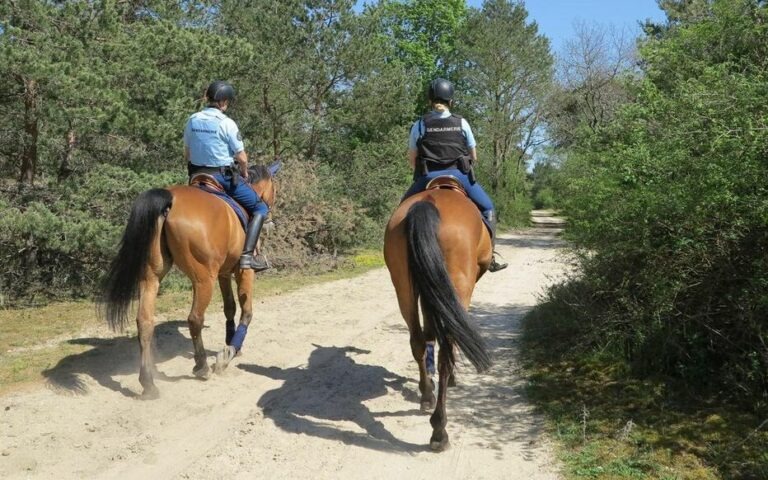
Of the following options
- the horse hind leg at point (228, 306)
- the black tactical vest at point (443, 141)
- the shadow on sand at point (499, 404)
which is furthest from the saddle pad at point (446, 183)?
the horse hind leg at point (228, 306)

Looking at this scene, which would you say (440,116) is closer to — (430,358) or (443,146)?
(443,146)

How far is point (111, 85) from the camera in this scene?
A: 33.2 feet

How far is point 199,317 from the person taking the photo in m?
5.93

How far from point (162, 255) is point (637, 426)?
15.2ft

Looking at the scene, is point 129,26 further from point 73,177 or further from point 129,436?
point 129,436

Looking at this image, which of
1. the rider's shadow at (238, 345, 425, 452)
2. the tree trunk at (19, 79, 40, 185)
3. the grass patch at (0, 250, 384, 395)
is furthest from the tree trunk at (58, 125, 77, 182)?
the rider's shadow at (238, 345, 425, 452)

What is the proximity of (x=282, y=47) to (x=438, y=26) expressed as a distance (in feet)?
82.2

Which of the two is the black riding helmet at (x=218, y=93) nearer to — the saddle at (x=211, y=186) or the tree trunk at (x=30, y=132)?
the saddle at (x=211, y=186)

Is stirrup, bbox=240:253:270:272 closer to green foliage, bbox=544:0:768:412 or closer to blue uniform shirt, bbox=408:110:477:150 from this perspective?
blue uniform shirt, bbox=408:110:477:150

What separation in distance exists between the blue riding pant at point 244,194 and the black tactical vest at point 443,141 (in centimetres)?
225

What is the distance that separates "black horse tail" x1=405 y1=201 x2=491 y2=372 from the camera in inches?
172

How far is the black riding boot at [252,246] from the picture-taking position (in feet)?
21.6

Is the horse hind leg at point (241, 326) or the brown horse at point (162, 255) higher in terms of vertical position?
the brown horse at point (162, 255)

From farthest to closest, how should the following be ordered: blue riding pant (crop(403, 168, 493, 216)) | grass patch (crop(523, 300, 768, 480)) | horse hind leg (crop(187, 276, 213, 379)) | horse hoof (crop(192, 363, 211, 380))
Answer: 1. horse hoof (crop(192, 363, 211, 380))
2. horse hind leg (crop(187, 276, 213, 379))
3. blue riding pant (crop(403, 168, 493, 216))
4. grass patch (crop(523, 300, 768, 480))
